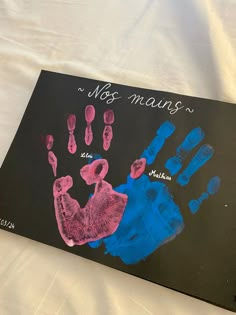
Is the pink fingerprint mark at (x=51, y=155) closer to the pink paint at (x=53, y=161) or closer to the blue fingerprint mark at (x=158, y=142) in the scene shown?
the pink paint at (x=53, y=161)

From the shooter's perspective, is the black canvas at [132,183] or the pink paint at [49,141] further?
the pink paint at [49,141]

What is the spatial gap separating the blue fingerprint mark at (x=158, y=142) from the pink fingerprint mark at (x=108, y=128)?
0.05 m

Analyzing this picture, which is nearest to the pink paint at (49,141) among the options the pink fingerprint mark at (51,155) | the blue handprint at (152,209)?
the pink fingerprint mark at (51,155)

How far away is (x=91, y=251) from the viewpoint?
43cm

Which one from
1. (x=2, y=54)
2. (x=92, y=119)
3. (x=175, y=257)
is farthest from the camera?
(x=2, y=54)

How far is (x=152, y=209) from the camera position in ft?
1.43

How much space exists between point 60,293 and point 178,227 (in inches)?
6.2

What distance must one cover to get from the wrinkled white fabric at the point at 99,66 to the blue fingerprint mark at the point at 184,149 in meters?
0.08

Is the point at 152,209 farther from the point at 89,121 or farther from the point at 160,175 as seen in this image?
the point at 89,121

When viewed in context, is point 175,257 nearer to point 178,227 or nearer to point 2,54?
point 178,227

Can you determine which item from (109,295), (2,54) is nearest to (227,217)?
(109,295)

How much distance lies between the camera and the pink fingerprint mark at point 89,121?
50 centimetres

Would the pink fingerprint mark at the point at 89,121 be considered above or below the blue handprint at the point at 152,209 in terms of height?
above

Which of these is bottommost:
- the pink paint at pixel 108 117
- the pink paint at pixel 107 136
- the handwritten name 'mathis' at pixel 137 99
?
the pink paint at pixel 107 136
